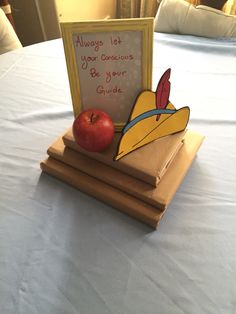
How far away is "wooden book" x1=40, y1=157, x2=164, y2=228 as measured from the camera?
54cm

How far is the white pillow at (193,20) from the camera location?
116 cm

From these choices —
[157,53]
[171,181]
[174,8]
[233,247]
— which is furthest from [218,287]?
[174,8]

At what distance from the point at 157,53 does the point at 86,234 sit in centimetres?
85

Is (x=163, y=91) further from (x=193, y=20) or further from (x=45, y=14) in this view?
(x=45, y=14)

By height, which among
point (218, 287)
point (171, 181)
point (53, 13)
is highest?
point (53, 13)

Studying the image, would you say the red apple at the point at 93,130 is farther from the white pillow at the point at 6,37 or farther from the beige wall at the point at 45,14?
the beige wall at the point at 45,14

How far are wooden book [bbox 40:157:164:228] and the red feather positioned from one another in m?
0.18

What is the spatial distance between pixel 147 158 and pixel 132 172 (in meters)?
0.04

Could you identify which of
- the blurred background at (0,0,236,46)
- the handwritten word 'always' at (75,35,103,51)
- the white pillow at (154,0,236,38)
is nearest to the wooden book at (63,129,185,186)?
the handwritten word 'always' at (75,35,103,51)

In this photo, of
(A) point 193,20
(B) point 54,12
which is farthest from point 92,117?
(B) point 54,12

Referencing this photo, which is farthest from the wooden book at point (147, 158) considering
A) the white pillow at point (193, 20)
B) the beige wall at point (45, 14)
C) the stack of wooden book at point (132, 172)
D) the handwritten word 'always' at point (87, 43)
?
the beige wall at point (45, 14)

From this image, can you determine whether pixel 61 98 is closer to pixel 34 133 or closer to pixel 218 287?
pixel 34 133

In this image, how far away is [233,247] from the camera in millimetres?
517

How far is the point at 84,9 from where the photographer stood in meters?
2.10
